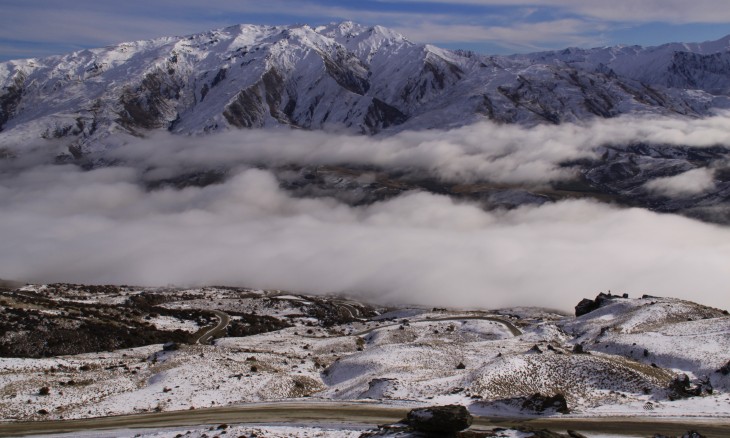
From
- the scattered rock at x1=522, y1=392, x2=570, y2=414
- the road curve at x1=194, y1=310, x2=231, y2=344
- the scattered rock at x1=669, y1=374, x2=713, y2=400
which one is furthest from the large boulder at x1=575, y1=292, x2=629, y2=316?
the scattered rock at x1=522, y1=392, x2=570, y2=414

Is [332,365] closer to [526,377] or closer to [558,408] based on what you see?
[526,377]

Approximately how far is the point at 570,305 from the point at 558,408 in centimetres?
14088

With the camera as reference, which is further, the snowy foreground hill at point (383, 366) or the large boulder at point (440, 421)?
the snowy foreground hill at point (383, 366)

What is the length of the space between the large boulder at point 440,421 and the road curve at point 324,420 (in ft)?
17.6

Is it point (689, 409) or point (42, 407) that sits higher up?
point (689, 409)

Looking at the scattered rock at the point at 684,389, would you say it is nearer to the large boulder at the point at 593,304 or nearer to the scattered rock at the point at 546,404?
the scattered rock at the point at 546,404

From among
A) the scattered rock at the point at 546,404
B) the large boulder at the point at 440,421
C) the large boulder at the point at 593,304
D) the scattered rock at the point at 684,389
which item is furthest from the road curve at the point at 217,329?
the large boulder at the point at 593,304

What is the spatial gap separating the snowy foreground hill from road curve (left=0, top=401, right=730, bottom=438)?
1.28 m

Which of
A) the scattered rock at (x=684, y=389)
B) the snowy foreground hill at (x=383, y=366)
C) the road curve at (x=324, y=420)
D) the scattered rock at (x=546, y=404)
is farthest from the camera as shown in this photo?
the snowy foreground hill at (x=383, y=366)

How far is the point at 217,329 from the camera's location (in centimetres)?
10775

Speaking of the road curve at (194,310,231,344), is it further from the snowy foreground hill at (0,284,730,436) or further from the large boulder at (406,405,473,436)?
the large boulder at (406,405,473,436)

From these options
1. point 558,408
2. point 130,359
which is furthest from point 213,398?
point 558,408

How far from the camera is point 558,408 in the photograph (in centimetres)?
3912

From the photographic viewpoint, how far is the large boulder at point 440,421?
30.9m
